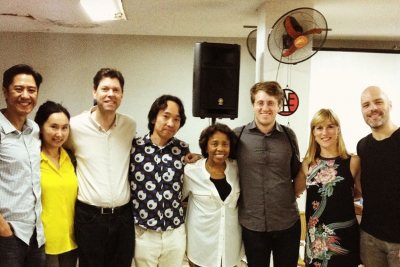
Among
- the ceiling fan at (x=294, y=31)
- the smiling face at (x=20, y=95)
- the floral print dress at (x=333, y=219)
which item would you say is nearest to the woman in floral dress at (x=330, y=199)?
the floral print dress at (x=333, y=219)

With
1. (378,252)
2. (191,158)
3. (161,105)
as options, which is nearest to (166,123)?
(161,105)

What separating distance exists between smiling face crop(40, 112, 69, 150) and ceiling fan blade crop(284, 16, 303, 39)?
209 centimetres

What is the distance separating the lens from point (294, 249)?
2.11 m

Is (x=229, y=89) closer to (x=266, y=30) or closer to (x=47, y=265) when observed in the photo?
(x=266, y=30)

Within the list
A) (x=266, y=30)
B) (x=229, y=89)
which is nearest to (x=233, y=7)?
(x=266, y=30)

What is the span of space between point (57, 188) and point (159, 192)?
1.78 feet

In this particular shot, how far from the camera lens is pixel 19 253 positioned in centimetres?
177

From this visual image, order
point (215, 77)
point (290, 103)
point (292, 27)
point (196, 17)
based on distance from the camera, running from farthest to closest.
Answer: point (196, 17) < point (290, 103) < point (292, 27) < point (215, 77)

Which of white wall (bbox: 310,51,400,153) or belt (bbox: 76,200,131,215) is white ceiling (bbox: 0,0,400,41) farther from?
belt (bbox: 76,200,131,215)

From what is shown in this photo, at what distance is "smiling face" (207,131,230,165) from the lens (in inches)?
81.4

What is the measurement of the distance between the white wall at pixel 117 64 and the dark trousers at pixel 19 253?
3640mm

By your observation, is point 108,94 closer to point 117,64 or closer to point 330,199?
point 330,199

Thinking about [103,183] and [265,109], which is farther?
[265,109]

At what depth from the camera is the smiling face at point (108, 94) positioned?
2021 millimetres
